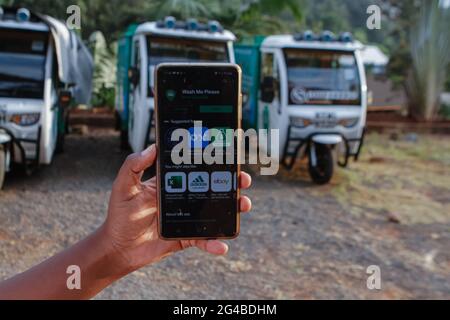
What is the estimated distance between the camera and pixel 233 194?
1.43 meters

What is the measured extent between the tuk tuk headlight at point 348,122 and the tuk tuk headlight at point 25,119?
3.75 metres

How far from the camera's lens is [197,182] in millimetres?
1419

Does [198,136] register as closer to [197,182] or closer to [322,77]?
[197,182]

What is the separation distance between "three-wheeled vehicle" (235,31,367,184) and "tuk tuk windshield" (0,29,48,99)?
2.87m

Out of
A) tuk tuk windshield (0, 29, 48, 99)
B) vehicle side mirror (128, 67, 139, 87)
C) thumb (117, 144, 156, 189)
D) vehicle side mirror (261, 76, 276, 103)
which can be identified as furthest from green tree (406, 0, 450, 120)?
thumb (117, 144, 156, 189)

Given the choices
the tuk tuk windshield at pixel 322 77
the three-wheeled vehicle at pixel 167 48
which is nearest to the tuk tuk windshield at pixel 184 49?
the three-wheeled vehicle at pixel 167 48

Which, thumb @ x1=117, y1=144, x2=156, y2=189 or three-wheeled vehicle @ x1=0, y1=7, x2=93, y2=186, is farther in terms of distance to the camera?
three-wheeled vehicle @ x1=0, y1=7, x2=93, y2=186

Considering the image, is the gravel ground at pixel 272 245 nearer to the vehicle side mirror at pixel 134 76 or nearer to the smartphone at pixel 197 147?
the vehicle side mirror at pixel 134 76

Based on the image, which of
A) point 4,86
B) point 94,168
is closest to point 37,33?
point 4,86

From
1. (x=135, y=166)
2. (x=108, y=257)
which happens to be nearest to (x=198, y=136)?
(x=135, y=166)

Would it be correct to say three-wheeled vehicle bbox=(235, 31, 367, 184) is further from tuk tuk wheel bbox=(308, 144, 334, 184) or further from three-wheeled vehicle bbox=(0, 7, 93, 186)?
three-wheeled vehicle bbox=(0, 7, 93, 186)

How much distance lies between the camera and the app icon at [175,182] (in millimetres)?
1398

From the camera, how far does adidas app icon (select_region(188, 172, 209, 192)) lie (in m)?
1.41

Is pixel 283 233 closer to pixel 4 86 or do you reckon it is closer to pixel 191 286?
pixel 191 286
